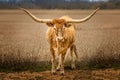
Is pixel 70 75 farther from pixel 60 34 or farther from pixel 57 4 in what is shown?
pixel 57 4

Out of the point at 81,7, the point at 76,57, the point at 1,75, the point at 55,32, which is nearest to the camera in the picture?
the point at 55,32

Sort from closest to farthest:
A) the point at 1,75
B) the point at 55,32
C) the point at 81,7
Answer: the point at 55,32 → the point at 1,75 → the point at 81,7

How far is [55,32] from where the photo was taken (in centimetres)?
1356

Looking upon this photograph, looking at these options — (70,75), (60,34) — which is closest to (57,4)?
(70,75)

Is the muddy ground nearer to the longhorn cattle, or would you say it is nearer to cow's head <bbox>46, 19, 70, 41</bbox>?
the longhorn cattle

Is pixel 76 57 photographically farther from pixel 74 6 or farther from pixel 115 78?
pixel 74 6

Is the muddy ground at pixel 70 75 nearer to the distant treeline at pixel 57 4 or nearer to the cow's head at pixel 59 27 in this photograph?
the cow's head at pixel 59 27

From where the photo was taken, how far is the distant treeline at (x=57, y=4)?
266 ft

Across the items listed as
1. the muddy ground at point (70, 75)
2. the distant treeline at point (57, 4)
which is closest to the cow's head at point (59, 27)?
the muddy ground at point (70, 75)

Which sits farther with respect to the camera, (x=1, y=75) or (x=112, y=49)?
(x=112, y=49)

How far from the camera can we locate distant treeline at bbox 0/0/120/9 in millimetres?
81062

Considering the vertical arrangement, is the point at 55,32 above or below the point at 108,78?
above

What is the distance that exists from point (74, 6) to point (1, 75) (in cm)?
7772

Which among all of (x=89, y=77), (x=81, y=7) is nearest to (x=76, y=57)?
(x=89, y=77)
